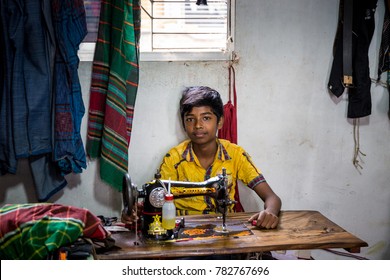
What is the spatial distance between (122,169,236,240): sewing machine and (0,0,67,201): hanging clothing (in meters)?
0.80

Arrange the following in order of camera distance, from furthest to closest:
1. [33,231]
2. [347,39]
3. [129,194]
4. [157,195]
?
[347,39], [157,195], [129,194], [33,231]

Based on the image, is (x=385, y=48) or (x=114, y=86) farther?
(x=385, y=48)

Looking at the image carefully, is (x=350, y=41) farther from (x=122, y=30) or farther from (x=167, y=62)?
(x=122, y=30)

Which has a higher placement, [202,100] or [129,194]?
[202,100]

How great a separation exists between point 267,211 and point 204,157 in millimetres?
553

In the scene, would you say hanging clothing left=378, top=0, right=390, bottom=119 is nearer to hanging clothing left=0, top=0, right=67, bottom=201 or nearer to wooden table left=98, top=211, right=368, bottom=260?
wooden table left=98, top=211, right=368, bottom=260

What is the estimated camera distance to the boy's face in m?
2.30

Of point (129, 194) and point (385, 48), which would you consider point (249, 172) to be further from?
point (385, 48)

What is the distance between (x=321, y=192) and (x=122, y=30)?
1.66m

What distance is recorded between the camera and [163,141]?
2.71 m

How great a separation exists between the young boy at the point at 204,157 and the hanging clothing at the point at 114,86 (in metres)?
0.31

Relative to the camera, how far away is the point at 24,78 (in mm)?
2244

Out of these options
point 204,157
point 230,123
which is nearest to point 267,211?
point 204,157

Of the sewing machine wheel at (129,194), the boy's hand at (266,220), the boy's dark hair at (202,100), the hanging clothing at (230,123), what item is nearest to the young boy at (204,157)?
the boy's dark hair at (202,100)
